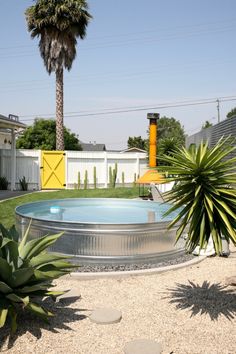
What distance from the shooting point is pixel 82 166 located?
22.5 m

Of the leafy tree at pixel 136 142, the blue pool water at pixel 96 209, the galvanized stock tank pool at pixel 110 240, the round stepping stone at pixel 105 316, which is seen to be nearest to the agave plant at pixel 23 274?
the round stepping stone at pixel 105 316

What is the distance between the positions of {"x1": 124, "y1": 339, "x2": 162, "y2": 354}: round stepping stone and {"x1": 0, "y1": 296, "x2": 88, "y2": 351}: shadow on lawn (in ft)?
2.52

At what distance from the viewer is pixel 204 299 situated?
530cm

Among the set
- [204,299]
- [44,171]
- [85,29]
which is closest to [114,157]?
[44,171]

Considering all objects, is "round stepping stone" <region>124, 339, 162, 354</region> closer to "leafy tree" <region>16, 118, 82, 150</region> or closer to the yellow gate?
the yellow gate

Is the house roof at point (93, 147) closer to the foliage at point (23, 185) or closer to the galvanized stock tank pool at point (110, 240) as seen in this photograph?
the foliage at point (23, 185)

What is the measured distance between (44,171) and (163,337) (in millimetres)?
18229

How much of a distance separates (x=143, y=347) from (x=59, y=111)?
816 inches

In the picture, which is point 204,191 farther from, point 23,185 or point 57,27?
point 57,27

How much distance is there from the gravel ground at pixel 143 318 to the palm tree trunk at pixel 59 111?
57.2ft

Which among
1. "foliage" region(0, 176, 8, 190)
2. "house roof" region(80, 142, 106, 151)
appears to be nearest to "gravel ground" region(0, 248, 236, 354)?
"foliage" region(0, 176, 8, 190)

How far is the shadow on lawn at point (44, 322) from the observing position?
4039 millimetres

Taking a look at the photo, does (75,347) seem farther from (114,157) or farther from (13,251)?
(114,157)

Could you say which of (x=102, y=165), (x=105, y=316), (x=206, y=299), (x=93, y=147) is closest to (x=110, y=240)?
(x=206, y=299)
